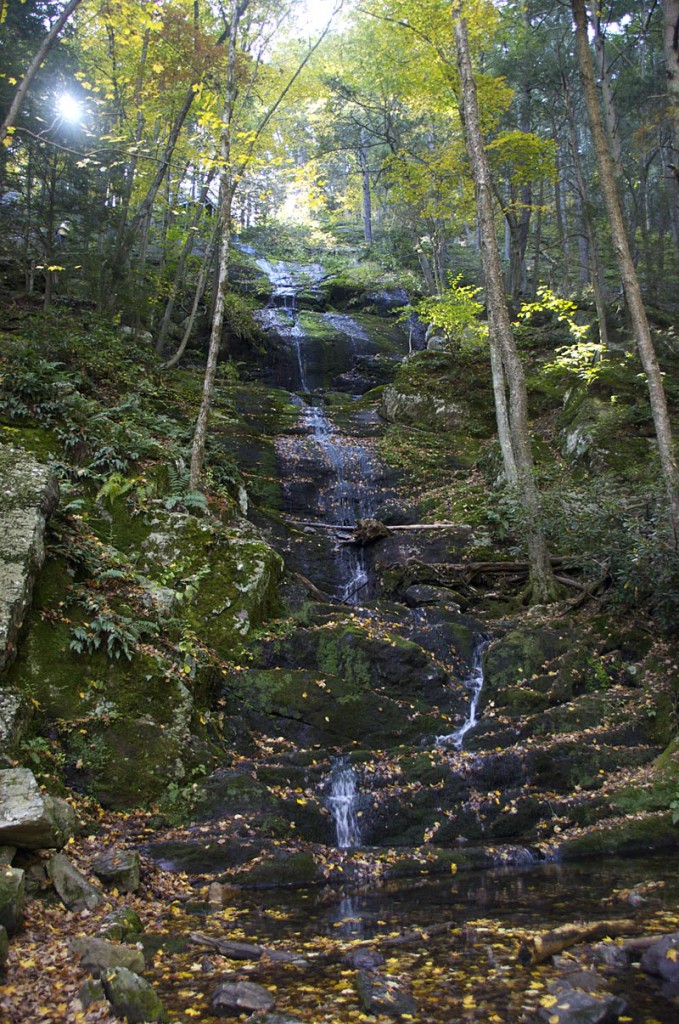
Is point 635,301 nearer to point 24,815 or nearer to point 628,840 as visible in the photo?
point 628,840

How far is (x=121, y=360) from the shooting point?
47.5 feet

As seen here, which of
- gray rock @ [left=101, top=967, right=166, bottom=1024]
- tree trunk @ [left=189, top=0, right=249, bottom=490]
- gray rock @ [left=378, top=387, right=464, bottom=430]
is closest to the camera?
gray rock @ [left=101, top=967, right=166, bottom=1024]

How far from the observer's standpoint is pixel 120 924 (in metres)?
4.27

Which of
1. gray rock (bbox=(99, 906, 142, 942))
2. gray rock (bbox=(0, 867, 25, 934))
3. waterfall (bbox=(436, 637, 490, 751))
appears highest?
gray rock (bbox=(0, 867, 25, 934))

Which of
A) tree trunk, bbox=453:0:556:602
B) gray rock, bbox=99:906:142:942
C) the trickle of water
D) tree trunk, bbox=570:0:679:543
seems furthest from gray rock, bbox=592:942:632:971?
tree trunk, bbox=453:0:556:602

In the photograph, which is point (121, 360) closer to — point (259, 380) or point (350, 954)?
point (259, 380)

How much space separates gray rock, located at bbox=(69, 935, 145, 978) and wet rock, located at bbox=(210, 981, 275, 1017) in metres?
0.50

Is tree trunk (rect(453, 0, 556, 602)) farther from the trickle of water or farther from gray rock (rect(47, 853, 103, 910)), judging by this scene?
gray rock (rect(47, 853, 103, 910))

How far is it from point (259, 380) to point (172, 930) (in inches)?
770

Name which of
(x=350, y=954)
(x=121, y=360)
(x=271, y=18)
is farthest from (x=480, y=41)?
(x=350, y=954)

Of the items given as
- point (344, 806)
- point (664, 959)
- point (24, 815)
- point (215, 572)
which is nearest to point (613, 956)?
point (664, 959)

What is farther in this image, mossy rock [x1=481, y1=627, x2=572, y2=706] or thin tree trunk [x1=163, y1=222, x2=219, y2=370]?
thin tree trunk [x1=163, y1=222, x2=219, y2=370]

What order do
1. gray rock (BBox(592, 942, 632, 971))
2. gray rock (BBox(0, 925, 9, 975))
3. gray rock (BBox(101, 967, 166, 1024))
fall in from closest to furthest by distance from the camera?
gray rock (BBox(101, 967, 166, 1024))
gray rock (BBox(0, 925, 9, 975))
gray rock (BBox(592, 942, 632, 971))

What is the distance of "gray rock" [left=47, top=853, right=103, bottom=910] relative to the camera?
443cm
